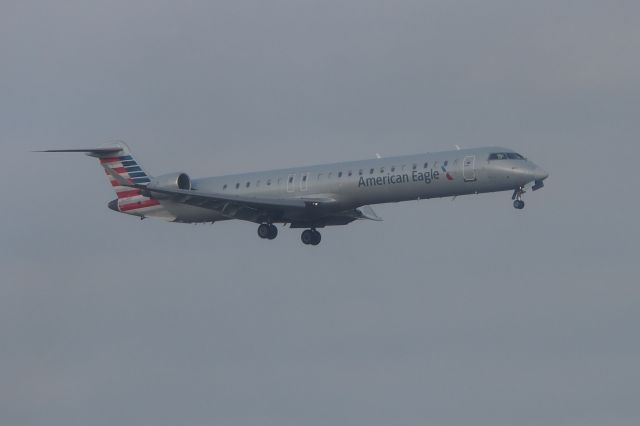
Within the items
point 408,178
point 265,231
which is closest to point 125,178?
point 265,231

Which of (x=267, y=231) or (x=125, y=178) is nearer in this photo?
(x=267, y=231)

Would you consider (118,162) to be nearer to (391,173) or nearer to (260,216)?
(260,216)

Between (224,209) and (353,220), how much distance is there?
507 cm

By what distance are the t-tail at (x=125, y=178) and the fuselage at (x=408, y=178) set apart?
5930 mm

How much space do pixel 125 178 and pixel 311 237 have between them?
8.32 meters

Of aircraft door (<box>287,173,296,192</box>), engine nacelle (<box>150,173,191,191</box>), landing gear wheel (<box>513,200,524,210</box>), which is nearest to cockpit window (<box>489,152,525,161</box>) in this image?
landing gear wheel (<box>513,200,524,210</box>)

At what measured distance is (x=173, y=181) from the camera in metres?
60.8

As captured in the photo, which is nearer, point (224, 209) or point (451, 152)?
point (451, 152)

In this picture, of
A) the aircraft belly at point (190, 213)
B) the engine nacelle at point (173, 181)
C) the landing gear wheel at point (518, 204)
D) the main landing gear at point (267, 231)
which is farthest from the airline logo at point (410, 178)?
the engine nacelle at point (173, 181)

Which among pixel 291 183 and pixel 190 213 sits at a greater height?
pixel 291 183

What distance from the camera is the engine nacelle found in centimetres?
6072

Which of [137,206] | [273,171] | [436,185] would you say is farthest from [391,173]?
[137,206]

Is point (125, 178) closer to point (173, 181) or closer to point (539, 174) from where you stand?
point (173, 181)

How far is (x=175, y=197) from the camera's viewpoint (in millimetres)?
59094
